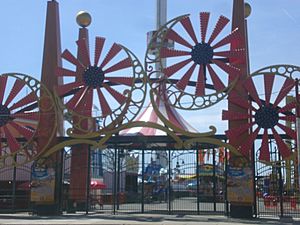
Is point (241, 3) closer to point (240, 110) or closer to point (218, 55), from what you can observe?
point (218, 55)

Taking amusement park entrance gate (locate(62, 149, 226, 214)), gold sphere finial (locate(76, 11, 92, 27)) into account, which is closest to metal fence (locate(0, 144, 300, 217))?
amusement park entrance gate (locate(62, 149, 226, 214))

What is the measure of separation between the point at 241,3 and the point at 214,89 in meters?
5.24

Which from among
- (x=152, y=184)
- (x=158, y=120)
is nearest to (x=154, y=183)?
(x=152, y=184)

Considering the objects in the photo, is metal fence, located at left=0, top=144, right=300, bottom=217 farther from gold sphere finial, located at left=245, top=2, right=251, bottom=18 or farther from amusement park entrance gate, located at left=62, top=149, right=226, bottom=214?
gold sphere finial, located at left=245, top=2, right=251, bottom=18

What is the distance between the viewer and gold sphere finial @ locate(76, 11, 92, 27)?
33.3 m

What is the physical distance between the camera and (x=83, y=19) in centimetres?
3362

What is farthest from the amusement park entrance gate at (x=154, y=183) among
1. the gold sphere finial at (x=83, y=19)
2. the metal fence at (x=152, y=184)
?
the gold sphere finial at (x=83, y=19)

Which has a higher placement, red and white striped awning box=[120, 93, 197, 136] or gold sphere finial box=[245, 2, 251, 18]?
gold sphere finial box=[245, 2, 251, 18]

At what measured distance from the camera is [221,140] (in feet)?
86.4

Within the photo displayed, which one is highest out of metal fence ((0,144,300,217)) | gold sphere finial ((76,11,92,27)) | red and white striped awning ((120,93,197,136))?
gold sphere finial ((76,11,92,27))

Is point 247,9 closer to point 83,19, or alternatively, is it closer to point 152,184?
point 83,19

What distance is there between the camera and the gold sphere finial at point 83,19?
109ft

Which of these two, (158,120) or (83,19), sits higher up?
(83,19)

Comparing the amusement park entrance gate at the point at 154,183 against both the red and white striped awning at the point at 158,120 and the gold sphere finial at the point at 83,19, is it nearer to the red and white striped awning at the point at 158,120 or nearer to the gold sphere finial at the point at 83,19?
the red and white striped awning at the point at 158,120
